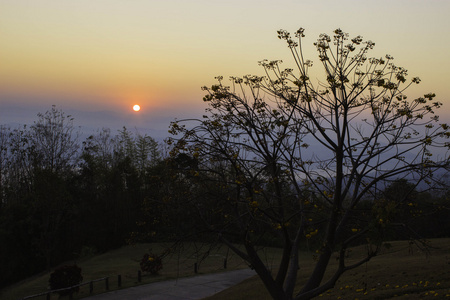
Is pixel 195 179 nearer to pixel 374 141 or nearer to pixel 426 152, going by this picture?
pixel 374 141

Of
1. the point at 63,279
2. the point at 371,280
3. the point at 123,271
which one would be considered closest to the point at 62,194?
the point at 123,271

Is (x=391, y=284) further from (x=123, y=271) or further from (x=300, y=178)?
(x=123, y=271)

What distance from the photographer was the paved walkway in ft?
54.1

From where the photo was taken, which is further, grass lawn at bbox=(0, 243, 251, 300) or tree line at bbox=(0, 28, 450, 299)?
grass lawn at bbox=(0, 243, 251, 300)

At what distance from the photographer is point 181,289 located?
1755 centimetres

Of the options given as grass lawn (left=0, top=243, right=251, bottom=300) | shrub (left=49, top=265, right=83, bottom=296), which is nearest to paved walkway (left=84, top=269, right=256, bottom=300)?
grass lawn (left=0, top=243, right=251, bottom=300)

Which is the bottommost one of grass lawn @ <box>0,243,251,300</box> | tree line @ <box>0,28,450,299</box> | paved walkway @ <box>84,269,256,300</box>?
paved walkway @ <box>84,269,256,300</box>

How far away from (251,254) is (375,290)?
4827mm

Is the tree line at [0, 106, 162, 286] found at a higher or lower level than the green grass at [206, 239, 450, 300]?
higher

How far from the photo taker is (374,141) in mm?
7727

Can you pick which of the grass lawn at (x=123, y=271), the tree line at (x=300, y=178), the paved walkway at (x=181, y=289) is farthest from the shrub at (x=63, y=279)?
the tree line at (x=300, y=178)

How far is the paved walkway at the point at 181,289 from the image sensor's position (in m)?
16.5

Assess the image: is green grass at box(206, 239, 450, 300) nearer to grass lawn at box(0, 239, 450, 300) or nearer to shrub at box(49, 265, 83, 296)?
grass lawn at box(0, 239, 450, 300)

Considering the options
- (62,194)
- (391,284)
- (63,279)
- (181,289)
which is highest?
(62,194)
